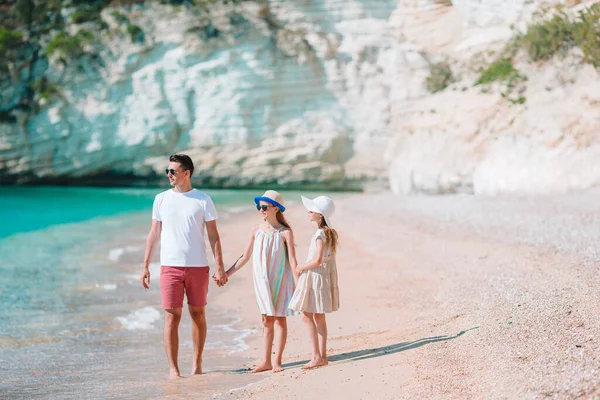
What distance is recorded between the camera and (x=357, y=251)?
10.1m

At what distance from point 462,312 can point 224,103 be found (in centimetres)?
2265

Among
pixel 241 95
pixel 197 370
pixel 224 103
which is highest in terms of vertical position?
pixel 241 95

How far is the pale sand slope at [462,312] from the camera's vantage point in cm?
361

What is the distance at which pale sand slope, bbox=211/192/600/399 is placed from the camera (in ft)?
11.8

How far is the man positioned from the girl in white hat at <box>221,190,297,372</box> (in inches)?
10.6

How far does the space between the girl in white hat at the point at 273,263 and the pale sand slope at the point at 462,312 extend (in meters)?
0.39

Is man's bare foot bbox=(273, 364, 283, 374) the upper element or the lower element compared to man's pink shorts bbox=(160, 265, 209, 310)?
lower

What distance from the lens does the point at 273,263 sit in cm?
469

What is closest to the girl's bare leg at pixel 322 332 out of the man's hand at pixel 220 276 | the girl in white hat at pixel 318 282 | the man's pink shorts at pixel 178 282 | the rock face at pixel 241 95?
the girl in white hat at pixel 318 282

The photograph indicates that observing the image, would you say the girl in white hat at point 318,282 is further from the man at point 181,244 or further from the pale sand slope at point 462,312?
the man at point 181,244

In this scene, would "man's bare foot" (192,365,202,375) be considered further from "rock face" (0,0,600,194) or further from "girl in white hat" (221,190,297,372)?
"rock face" (0,0,600,194)

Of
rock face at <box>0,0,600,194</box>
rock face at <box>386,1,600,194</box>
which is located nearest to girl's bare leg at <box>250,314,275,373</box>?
rock face at <box>386,1,600,194</box>

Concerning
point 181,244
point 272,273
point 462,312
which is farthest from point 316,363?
point 462,312

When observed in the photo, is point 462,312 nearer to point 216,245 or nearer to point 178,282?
point 216,245
